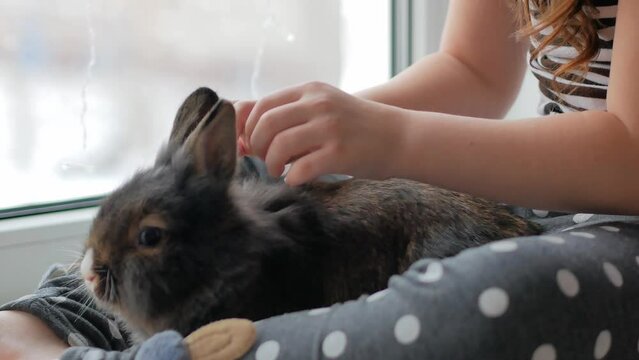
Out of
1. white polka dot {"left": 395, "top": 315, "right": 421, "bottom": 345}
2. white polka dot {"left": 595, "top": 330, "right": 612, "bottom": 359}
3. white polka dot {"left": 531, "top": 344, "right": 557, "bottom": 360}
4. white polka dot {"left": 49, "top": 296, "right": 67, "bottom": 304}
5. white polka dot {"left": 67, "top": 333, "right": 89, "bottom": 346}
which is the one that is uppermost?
white polka dot {"left": 395, "top": 315, "right": 421, "bottom": 345}

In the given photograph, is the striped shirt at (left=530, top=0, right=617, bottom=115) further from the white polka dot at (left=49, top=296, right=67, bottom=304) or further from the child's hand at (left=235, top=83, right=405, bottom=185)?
the white polka dot at (left=49, top=296, right=67, bottom=304)

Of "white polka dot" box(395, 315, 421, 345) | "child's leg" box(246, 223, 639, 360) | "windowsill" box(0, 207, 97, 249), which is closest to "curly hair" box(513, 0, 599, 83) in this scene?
"child's leg" box(246, 223, 639, 360)

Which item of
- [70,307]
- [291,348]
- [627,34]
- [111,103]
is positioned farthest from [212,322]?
[111,103]

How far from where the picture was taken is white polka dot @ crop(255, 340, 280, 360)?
62cm

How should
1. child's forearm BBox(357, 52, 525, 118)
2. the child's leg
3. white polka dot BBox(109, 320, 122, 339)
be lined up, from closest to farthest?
the child's leg, white polka dot BBox(109, 320, 122, 339), child's forearm BBox(357, 52, 525, 118)

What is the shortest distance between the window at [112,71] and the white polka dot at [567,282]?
28.2 inches

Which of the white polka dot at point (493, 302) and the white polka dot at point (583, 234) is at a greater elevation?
→ the white polka dot at point (583, 234)

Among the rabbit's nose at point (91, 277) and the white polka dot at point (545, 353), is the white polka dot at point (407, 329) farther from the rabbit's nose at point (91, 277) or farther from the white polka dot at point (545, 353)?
the rabbit's nose at point (91, 277)

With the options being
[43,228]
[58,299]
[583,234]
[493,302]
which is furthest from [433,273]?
[43,228]

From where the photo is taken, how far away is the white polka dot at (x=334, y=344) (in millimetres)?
607

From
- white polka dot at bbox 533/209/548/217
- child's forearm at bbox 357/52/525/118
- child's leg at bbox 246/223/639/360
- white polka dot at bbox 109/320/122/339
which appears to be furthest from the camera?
child's forearm at bbox 357/52/525/118

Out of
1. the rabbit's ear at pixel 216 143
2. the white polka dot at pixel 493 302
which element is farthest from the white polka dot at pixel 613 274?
the rabbit's ear at pixel 216 143

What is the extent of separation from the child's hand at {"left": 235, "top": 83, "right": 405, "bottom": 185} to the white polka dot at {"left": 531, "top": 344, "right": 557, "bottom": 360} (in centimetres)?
22

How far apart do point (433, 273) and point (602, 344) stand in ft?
0.49
